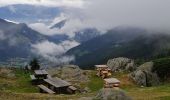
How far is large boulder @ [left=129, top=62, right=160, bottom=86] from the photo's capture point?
380 feet

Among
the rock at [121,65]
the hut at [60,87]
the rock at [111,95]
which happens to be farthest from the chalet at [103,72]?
the rock at [111,95]

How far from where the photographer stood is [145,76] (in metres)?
119

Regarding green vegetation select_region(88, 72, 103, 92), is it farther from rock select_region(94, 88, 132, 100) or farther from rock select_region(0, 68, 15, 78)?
rock select_region(94, 88, 132, 100)

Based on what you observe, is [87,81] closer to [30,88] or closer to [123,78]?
[123,78]

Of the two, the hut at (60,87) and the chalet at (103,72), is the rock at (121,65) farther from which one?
the hut at (60,87)

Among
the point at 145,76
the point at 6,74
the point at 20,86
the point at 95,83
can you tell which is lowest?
the point at 95,83

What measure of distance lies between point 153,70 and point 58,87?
151 feet

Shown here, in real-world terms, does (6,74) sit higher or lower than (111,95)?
higher

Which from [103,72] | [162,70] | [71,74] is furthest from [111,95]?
[162,70]

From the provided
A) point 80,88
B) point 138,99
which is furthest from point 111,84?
point 138,99

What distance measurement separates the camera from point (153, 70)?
4919 inches

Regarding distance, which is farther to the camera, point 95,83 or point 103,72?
point 103,72

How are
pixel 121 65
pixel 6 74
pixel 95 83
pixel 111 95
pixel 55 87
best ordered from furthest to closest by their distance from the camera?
pixel 121 65
pixel 6 74
pixel 95 83
pixel 55 87
pixel 111 95

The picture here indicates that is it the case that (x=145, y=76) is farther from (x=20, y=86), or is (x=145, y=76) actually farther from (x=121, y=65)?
(x=20, y=86)
